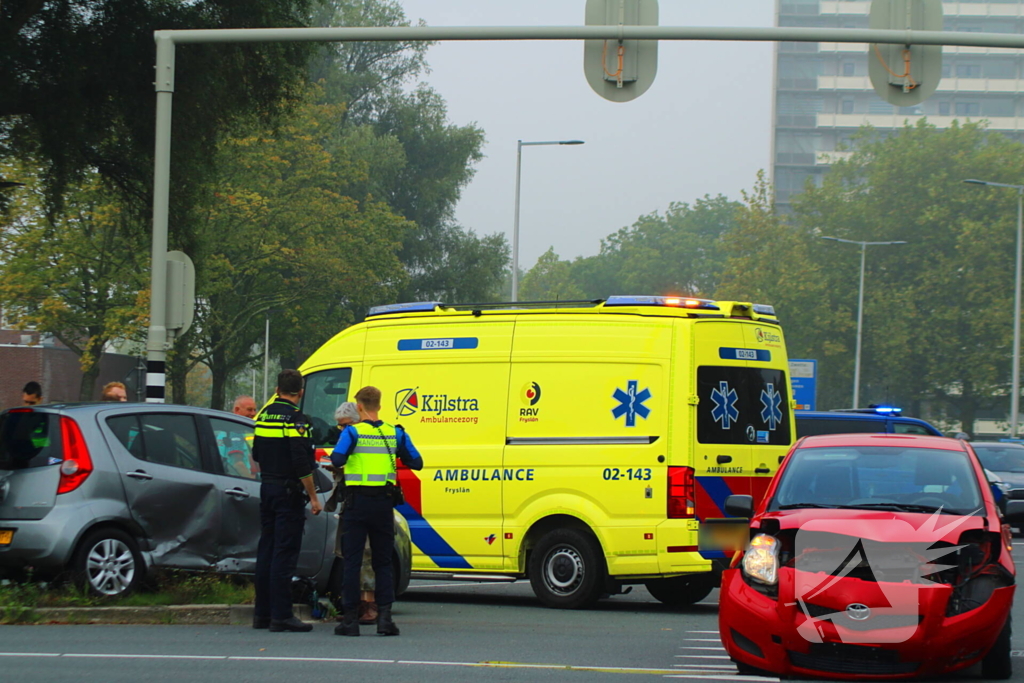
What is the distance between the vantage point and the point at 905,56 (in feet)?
42.1

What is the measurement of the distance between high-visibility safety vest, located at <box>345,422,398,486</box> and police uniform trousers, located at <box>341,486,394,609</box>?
6 cm

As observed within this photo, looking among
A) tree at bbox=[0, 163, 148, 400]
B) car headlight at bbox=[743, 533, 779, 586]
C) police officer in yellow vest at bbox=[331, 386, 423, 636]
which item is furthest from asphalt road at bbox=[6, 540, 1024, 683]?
tree at bbox=[0, 163, 148, 400]

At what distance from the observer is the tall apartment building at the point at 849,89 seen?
139m

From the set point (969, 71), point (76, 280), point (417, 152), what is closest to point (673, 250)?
point (969, 71)

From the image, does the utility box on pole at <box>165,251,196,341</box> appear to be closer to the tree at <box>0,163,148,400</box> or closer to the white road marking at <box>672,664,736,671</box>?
the white road marking at <box>672,664,736,671</box>

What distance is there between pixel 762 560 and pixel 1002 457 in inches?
807

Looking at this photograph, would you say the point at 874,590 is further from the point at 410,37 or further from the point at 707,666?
the point at 410,37

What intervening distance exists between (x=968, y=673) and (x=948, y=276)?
59.7 metres

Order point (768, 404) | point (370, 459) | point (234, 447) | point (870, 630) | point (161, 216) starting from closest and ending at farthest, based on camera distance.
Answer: point (870, 630) → point (370, 459) → point (234, 447) → point (768, 404) → point (161, 216)

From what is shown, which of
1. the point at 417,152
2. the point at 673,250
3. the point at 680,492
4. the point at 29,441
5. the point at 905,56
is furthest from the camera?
the point at 673,250

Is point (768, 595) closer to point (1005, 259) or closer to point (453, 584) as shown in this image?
point (453, 584)

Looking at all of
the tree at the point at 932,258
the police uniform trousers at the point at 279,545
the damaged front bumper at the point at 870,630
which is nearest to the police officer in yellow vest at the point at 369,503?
the police uniform trousers at the point at 279,545

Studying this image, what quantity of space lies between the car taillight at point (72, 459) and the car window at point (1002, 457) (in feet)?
64.7

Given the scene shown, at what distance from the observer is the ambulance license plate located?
37.5ft
